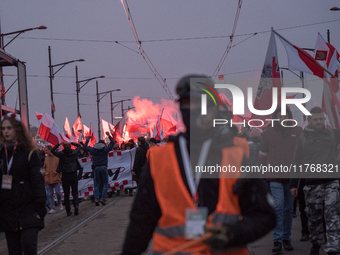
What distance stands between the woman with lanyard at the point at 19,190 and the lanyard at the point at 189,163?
2.79m

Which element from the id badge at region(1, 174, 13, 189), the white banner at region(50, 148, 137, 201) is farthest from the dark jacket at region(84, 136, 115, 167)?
the id badge at region(1, 174, 13, 189)

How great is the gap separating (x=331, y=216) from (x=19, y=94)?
6282 mm

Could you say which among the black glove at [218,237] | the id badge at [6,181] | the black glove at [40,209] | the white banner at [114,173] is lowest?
the white banner at [114,173]

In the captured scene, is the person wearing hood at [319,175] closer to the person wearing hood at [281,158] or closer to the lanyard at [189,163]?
the person wearing hood at [281,158]

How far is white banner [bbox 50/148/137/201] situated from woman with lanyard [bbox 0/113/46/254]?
11062mm

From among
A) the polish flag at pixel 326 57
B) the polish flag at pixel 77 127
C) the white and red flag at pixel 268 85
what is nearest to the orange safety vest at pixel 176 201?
the white and red flag at pixel 268 85

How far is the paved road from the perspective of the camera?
23.1 feet

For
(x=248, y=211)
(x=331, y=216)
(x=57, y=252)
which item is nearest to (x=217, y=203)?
(x=248, y=211)

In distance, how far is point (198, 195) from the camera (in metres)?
2.12

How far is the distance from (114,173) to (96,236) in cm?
835

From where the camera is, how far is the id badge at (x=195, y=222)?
200 cm

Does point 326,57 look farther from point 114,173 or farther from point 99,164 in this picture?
point 114,173

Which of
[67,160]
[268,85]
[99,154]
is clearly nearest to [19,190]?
[268,85]

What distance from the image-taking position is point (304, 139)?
20.1 feet
